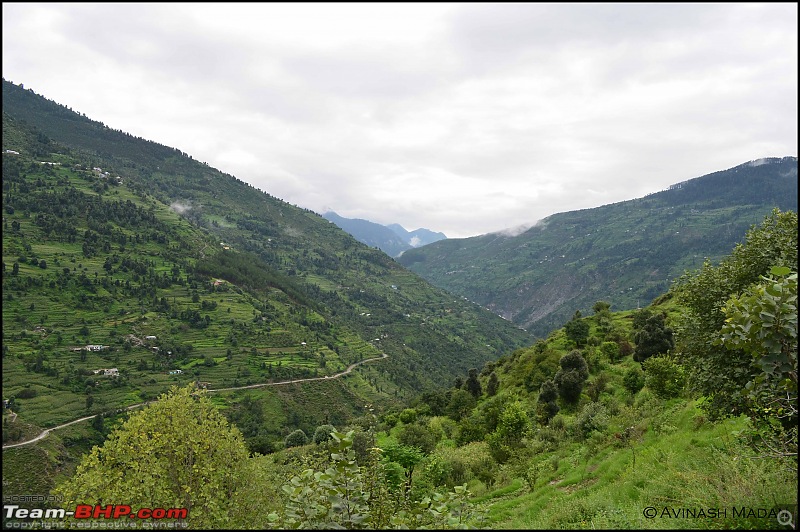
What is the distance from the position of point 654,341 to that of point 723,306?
23.7 meters

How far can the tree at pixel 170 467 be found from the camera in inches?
535

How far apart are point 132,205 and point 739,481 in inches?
8906

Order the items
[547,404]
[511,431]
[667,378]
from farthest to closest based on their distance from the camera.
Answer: [547,404] < [511,431] < [667,378]

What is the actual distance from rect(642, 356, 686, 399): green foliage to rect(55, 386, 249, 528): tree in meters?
24.8

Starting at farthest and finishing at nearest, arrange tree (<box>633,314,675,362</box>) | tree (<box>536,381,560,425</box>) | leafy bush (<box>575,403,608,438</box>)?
1. tree (<box>633,314,675,362</box>)
2. tree (<box>536,381,560,425</box>)
3. leafy bush (<box>575,403,608,438</box>)

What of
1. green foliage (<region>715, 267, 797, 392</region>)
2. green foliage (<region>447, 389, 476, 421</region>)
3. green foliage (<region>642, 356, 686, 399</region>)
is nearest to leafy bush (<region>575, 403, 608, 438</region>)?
green foliage (<region>642, 356, 686, 399</region>)

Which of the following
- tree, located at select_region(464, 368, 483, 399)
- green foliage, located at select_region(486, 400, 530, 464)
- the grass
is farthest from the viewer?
tree, located at select_region(464, 368, 483, 399)

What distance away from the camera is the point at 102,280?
123812mm

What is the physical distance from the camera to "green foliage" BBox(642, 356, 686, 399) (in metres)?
Answer: 23.1

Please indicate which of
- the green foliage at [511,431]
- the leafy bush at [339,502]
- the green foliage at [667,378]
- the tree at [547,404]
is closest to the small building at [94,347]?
the green foliage at [511,431]

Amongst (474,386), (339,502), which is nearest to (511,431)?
(474,386)

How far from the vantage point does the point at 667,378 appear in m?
23.4

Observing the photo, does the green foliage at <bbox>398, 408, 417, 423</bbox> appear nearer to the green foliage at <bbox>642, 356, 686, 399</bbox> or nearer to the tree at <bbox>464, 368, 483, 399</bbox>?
the tree at <bbox>464, 368, 483, 399</bbox>

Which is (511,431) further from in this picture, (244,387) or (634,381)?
(244,387)
